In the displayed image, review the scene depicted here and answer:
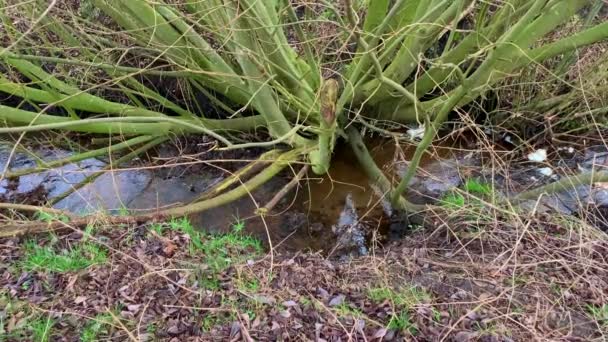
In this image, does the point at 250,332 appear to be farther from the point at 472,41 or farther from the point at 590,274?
the point at 472,41

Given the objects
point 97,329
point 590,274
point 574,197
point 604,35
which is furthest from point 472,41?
point 97,329

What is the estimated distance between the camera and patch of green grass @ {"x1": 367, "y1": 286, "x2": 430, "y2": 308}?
9.50 feet

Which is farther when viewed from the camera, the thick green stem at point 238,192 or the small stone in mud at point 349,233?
the small stone in mud at point 349,233

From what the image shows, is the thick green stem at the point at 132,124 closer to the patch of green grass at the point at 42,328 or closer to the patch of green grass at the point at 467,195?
the patch of green grass at the point at 42,328

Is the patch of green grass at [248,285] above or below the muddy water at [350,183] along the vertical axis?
above

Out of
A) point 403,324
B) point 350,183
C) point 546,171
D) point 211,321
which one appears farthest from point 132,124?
point 546,171

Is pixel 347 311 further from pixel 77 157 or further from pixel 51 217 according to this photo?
pixel 77 157

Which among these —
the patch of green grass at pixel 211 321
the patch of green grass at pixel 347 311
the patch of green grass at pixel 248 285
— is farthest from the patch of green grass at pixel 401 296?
the patch of green grass at pixel 211 321

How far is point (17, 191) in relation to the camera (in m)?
4.92

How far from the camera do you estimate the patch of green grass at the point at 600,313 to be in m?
2.79

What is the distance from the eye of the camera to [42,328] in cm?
279

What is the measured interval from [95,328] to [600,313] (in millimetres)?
2680

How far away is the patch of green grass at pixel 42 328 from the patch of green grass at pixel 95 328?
169 mm

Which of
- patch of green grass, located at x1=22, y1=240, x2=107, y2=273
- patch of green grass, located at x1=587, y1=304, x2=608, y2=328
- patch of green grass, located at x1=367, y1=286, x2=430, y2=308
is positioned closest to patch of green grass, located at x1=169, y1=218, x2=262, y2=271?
patch of green grass, located at x1=22, y1=240, x2=107, y2=273
